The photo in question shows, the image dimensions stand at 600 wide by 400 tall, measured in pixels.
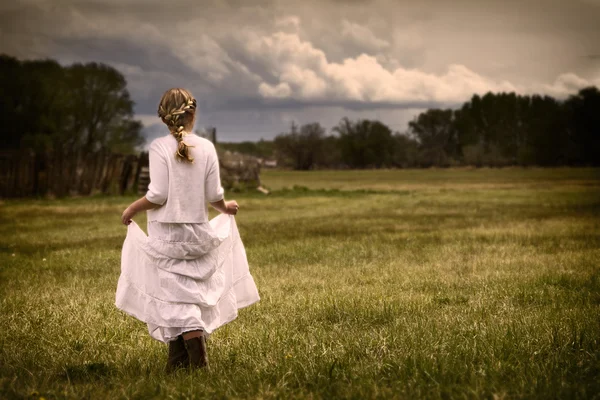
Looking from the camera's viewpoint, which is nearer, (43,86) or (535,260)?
(535,260)

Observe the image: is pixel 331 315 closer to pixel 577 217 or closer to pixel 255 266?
pixel 255 266

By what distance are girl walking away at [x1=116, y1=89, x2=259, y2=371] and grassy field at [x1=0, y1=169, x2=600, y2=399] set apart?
344 mm

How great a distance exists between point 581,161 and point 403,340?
75.9 metres

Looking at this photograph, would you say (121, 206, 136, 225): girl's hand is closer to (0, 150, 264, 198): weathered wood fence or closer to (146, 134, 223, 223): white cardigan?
(146, 134, 223, 223): white cardigan

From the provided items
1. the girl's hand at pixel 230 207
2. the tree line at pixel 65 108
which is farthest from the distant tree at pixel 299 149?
the girl's hand at pixel 230 207

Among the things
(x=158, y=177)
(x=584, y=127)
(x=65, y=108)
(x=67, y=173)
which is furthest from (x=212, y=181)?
(x=584, y=127)

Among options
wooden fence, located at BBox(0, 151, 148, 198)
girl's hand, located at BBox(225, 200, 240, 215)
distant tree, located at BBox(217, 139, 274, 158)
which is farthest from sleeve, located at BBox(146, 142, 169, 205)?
distant tree, located at BBox(217, 139, 274, 158)

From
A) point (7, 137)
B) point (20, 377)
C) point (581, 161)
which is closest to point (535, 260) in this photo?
point (20, 377)

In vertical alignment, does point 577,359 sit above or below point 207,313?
below

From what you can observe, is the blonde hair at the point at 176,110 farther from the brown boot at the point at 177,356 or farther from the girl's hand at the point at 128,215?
the brown boot at the point at 177,356

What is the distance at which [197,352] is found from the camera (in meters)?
4.21

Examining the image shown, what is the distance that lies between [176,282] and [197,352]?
1.74 ft

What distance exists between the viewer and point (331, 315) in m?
5.88

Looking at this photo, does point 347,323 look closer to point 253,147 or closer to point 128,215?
point 128,215
